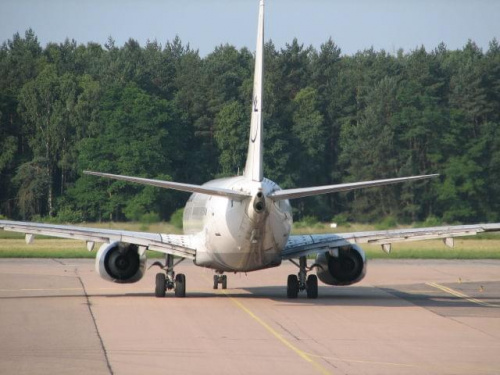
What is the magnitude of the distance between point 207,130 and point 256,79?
67.8m

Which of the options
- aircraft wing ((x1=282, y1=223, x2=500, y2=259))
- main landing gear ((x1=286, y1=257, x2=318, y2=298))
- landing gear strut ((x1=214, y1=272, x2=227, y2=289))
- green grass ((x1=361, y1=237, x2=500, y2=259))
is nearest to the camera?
aircraft wing ((x1=282, y1=223, x2=500, y2=259))

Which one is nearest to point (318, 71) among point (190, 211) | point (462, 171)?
point (462, 171)

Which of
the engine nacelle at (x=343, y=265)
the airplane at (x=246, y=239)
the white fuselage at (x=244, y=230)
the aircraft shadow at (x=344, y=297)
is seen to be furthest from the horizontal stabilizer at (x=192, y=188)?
the engine nacelle at (x=343, y=265)

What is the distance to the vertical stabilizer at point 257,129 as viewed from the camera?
29422 mm

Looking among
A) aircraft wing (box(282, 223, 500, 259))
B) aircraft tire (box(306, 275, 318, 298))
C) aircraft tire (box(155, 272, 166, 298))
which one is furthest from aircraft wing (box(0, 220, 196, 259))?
aircraft tire (box(306, 275, 318, 298))

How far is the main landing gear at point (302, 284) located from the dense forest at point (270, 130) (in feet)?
152

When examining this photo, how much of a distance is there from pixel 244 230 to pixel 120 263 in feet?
17.1

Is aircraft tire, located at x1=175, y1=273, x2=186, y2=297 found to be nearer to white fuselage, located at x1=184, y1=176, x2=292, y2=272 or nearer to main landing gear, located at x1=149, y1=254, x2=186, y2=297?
main landing gear, located at x1=149, y1=254, x2=186, y2=297

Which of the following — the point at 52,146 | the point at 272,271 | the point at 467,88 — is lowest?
the point at 272,271

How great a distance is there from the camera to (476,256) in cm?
5872

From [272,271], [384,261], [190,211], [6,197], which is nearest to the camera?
[190,211]

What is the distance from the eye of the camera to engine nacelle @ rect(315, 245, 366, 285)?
1303 inches

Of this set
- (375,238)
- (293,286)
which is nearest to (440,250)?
(375,238)

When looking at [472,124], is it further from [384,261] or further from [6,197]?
[384,261]
